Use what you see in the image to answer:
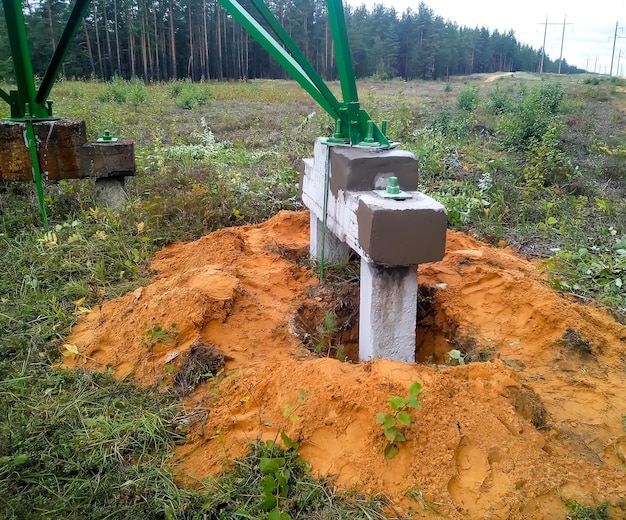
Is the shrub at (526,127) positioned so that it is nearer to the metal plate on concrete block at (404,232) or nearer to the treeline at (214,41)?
the metal plate on concrete block at (404,232)

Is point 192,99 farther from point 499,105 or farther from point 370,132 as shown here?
point 370,132

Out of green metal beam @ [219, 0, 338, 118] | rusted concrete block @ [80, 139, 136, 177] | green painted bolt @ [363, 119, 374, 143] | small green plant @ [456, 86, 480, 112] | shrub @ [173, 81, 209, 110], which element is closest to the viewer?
green painted bolt @ [363, 119, 374, 143]

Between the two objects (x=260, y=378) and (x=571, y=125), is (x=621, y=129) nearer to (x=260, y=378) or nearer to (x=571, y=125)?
(x=571, y=125)

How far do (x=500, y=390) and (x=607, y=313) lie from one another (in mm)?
1810

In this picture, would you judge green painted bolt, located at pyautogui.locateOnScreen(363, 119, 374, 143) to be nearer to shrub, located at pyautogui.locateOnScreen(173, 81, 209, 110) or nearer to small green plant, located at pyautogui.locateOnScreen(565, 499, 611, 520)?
small green plant, located at pyautogui.locateOnScreen(565, 499, 611, 520)

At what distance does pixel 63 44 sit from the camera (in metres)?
4.96

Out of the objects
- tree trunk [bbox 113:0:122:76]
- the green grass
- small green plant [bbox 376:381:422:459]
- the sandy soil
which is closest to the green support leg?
the green grass

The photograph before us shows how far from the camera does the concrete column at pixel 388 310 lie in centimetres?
329

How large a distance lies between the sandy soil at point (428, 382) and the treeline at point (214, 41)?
19978 millimetres

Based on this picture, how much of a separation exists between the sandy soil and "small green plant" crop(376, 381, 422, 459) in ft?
0.12

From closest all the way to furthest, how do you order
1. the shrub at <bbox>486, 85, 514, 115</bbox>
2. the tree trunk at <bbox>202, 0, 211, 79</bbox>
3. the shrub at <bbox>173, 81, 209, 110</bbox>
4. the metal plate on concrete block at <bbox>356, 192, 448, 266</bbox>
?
the metal plate on concrete block at <bbox>356, 192, 448, 266</bbox> → the shrub at <bbox>486, 85, 514, 115</bbox> → the shrub at <bbox>173, 81, 209, 110</bbox> → the tree trunk at <bbox>202, 0, 211, 79</bbox>

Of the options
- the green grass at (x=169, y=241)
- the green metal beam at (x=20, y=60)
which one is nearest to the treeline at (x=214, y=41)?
the green grass at (x=169, y=241)

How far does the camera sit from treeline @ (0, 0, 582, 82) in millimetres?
29609

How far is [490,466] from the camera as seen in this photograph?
245 centimetres
